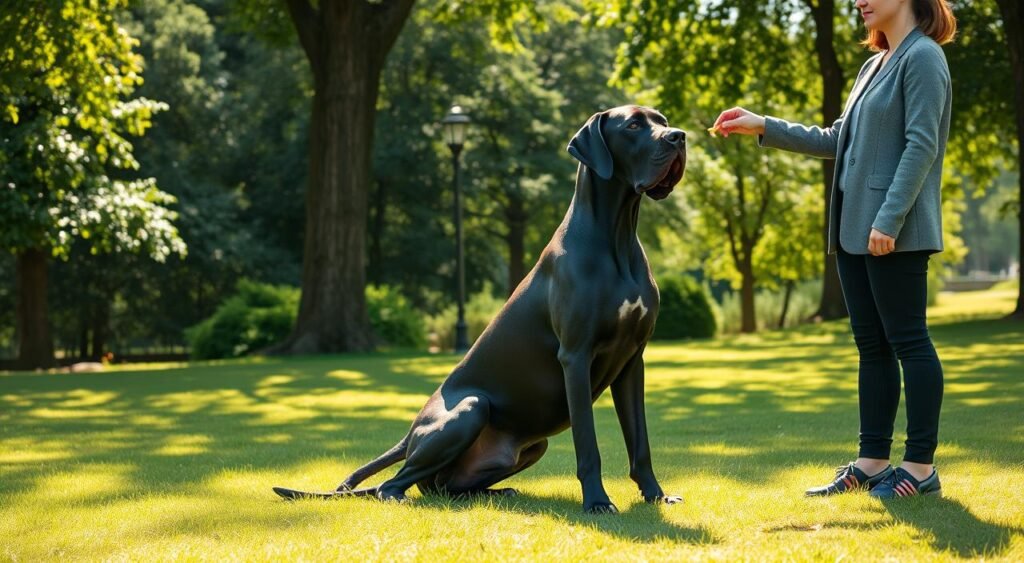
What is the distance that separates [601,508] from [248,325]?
61.6 feet

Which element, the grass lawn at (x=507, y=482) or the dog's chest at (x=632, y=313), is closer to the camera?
the grass lawn at (x=507, y=482)

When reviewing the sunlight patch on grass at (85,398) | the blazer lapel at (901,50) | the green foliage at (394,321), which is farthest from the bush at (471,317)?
the blazer lapel at (901,50)

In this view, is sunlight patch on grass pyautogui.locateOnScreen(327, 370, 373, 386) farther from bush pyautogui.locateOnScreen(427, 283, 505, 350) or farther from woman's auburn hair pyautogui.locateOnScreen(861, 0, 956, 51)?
bush pyautogui.locateOnScreen(427, 283, 505, 350)

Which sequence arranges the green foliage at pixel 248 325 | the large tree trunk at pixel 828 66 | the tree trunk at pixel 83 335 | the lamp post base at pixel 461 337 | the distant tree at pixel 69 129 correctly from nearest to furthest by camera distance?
the distant tree at pixel 69 129 < the lamp post base at pixel 461 337 < the green foliage at pixel 248 325 < the large tree trunk at pixel 828 66 < the tree trunk at pixel 83 335

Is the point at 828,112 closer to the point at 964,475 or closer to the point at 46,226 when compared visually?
the point at 46,226

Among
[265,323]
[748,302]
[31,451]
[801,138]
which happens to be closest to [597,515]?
[801,138]

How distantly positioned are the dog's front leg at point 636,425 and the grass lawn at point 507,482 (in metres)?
0.17

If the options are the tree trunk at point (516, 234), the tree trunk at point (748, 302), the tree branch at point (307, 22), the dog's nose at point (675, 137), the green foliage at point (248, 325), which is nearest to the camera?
the dog's nose at point (675, 137)

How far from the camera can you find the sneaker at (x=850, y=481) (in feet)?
16.6

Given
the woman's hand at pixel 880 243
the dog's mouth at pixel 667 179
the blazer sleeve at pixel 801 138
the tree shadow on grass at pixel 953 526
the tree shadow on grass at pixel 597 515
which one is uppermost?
the blazer sleeve at pixel 801 138

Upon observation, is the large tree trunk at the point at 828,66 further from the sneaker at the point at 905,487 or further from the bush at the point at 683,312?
the sneaker at the point at 905,487

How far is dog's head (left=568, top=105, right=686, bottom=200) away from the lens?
467cm

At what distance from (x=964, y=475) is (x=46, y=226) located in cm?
1692

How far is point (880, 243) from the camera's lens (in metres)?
4.74
